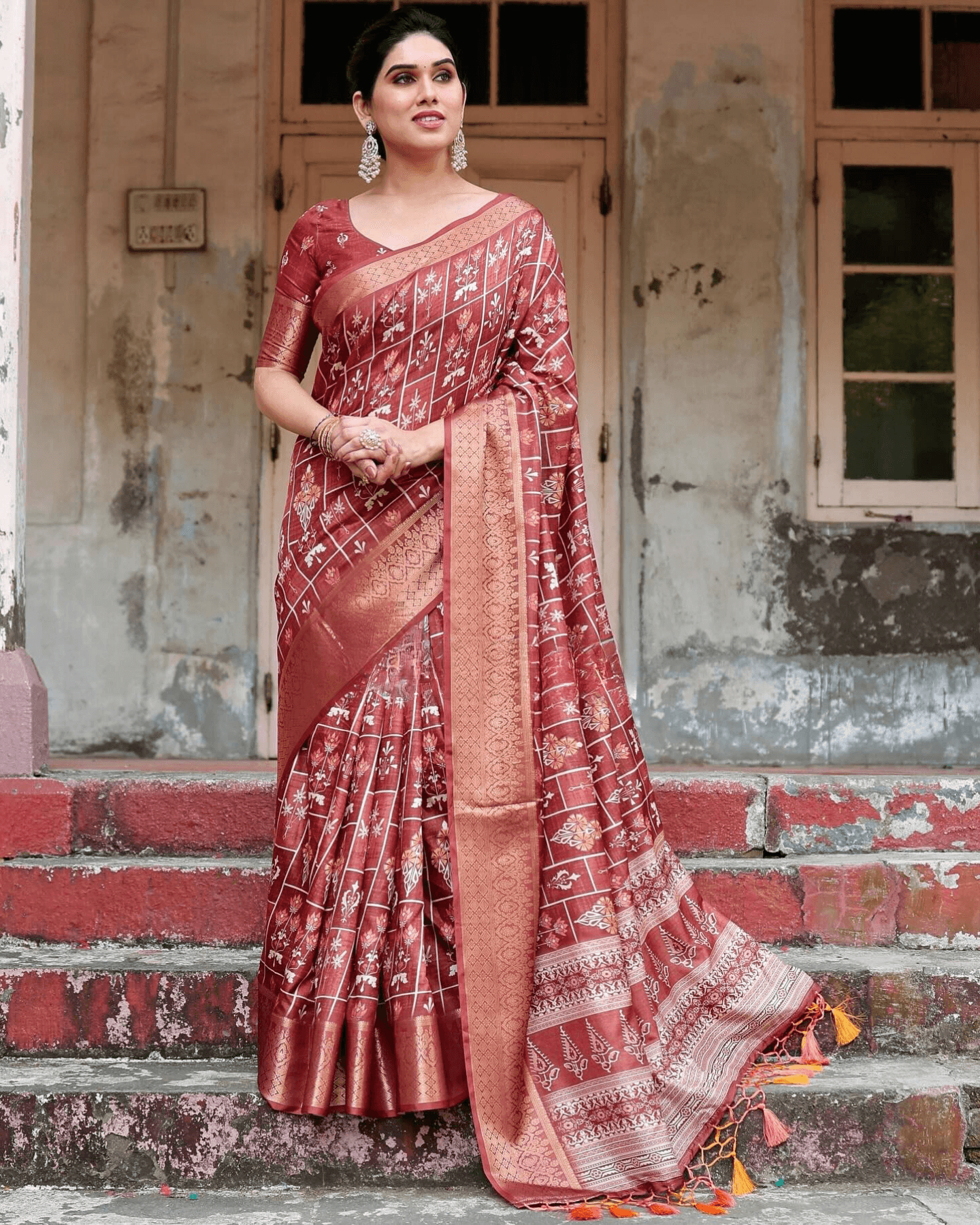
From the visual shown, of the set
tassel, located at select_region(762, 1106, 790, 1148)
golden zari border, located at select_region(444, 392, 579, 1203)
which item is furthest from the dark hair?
tassel, located at select_region(762, 1106, 790, 1148)

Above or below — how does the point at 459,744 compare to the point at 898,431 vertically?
below

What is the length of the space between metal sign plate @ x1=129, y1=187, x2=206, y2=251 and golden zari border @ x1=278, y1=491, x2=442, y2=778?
111 inches

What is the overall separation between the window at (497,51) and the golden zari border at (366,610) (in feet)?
9.87

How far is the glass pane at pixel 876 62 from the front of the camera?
4988mm

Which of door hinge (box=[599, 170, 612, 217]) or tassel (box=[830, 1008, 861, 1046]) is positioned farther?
door hinge (box=[599, 170, 612, 217])

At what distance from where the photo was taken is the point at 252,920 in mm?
2957

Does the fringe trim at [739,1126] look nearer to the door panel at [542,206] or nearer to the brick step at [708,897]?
the brick step at [708,897]

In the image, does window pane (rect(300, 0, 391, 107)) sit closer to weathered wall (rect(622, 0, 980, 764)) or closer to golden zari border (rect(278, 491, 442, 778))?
weathered wall (rect(622, 0, 980, 764))

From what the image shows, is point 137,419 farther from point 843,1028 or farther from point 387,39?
point 843,1028

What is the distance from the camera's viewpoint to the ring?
2.38 m

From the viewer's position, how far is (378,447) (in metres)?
2.38

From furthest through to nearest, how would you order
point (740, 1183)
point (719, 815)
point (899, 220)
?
point (899, 220), point (719, 815), point (740, 1183)

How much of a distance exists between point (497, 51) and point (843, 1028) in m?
3.77

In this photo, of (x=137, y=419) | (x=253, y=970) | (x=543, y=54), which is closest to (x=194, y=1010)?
(x=253, y=970)
